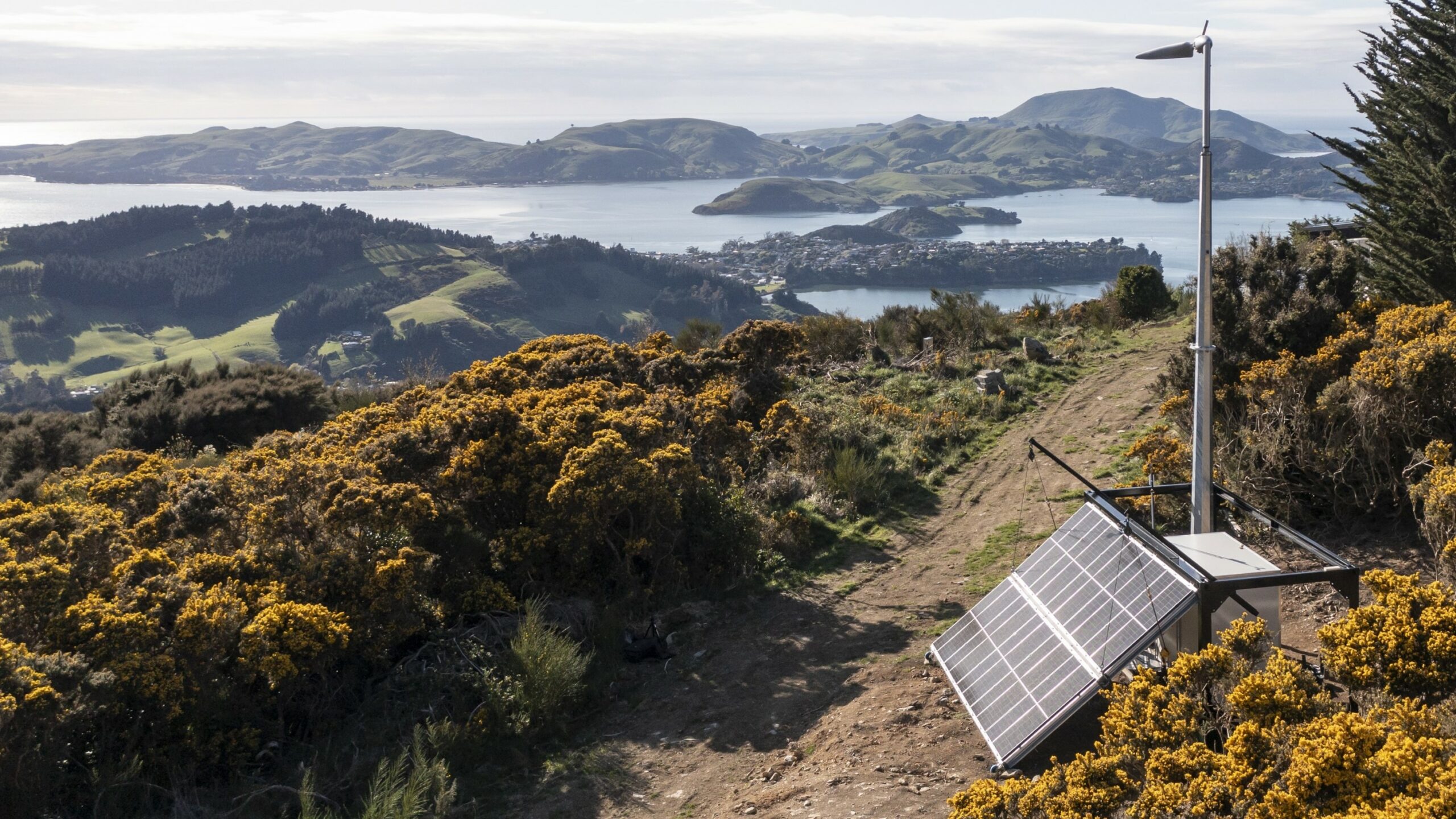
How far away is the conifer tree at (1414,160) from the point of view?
10688 mm

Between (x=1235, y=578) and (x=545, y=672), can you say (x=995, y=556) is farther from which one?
(x=545, y=672)

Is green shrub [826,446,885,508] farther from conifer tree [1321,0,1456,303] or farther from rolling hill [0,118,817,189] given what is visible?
rolling hill [0,118,817,189]

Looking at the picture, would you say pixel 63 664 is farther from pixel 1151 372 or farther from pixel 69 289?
pixel 69 289

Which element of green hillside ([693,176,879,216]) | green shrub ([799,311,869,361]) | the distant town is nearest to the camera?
green shrub ([799,311,869,361])

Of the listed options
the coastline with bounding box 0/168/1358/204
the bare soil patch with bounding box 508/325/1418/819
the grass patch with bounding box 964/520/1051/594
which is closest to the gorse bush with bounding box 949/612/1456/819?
the bare soil patch with bounding box 508/325/1418/819

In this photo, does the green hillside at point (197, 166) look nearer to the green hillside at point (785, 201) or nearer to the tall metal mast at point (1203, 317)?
the green hillside at point (785, 201)

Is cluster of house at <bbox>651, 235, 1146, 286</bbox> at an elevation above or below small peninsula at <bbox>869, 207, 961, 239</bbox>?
below

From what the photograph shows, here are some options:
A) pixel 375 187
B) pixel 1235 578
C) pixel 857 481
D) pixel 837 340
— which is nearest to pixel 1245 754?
pixel 1235 578

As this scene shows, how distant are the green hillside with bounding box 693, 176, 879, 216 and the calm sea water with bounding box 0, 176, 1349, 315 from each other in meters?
3.38

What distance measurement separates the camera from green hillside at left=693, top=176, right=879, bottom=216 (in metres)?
129

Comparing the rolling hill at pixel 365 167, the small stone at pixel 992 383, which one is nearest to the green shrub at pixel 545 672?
the small stone at pixel 992 383

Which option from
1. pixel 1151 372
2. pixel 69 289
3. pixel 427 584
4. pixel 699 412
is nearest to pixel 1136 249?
pixel 1151 372

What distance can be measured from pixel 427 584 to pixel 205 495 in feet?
7.76

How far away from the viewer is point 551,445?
32.1 feet
